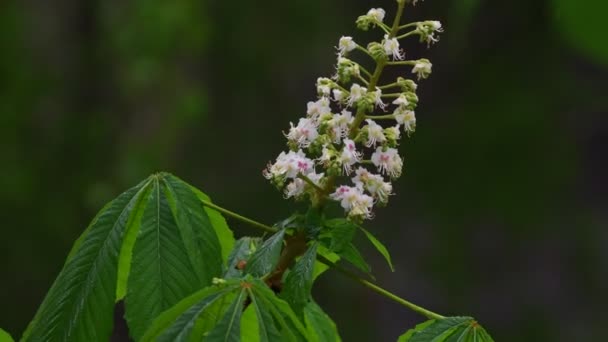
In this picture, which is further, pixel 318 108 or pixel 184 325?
pixel 318 108

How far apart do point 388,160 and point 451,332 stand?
0.66 feet

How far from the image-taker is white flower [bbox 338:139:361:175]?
106 centimetres

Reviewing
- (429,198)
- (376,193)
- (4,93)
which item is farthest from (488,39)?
(376,193)

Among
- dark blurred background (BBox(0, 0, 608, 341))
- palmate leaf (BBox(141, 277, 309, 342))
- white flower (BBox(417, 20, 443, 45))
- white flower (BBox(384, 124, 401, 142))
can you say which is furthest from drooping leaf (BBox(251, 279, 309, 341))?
dark blurred background (BBox(0, 0, 608, 341))

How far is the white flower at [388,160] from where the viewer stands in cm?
110

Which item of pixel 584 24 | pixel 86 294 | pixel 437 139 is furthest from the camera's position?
pixel 437 139

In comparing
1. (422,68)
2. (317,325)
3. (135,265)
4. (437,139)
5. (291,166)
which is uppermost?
(422,68)

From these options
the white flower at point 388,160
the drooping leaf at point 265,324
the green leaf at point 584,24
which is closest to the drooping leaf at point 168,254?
the drooping leaf at point 265,324

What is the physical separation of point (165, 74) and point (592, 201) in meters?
3.26

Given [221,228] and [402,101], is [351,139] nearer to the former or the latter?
[402,101]

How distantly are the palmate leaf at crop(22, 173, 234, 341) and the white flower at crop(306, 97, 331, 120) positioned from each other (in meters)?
0.17

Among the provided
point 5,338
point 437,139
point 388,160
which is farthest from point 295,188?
point 437,139

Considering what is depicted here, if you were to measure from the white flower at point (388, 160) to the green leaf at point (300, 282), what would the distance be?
0.12 meters

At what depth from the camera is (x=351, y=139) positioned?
1091mm
